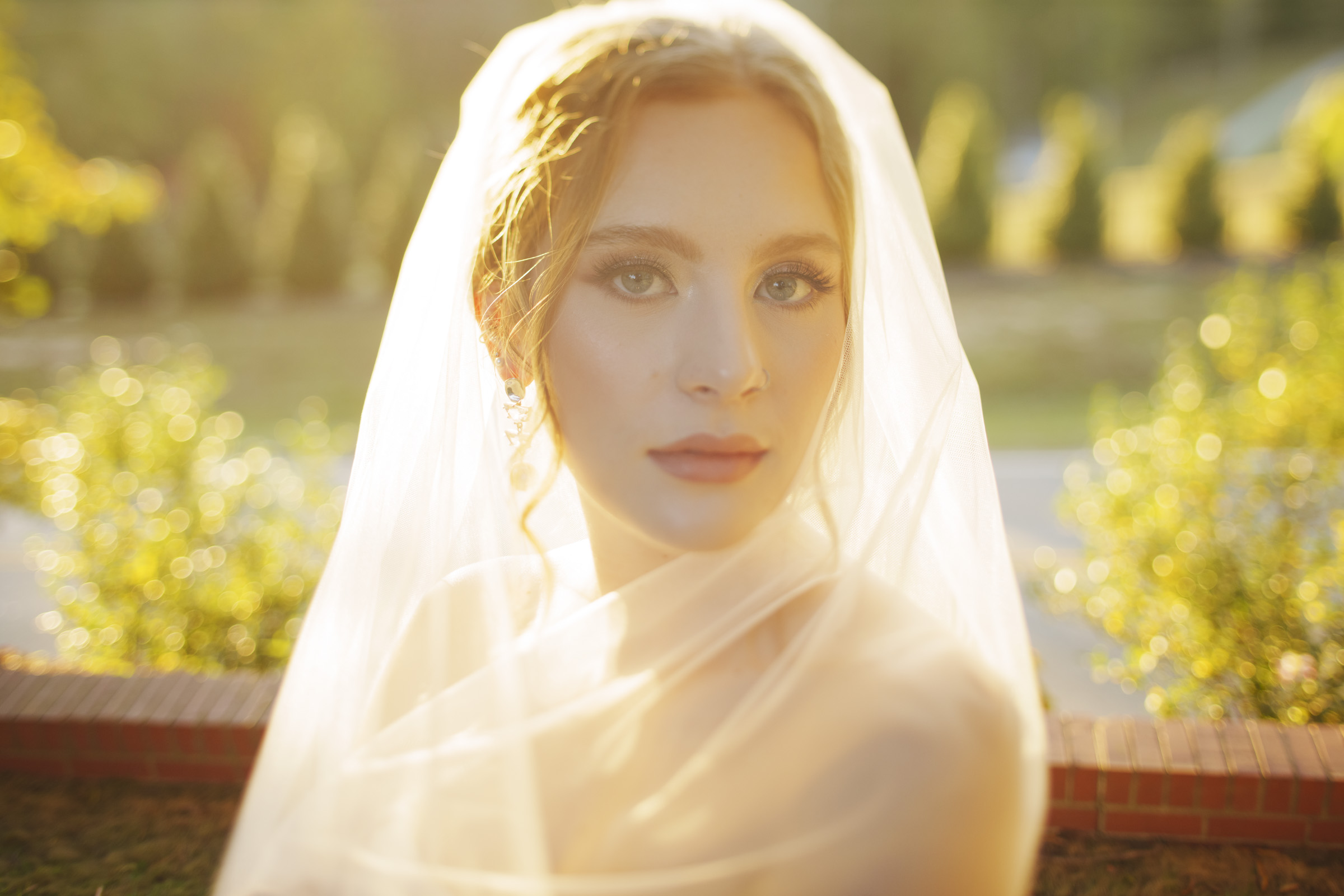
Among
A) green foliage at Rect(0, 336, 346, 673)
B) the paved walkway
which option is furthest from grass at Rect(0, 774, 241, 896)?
the paved walkway

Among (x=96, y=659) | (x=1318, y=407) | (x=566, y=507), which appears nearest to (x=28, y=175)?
(x=96, y=659)

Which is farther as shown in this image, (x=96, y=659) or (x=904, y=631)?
(x=96, y=659)

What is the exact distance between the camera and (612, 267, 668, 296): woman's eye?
4.34ft

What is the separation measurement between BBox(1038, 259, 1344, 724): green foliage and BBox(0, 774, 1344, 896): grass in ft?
2.19

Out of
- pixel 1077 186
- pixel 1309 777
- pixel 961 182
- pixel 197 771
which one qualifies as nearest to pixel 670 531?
pixel 1309 777

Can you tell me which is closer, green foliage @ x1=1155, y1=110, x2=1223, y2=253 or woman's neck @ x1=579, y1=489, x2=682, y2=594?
woman's neck @ x1=579, y1=489, x2=682, y2=594

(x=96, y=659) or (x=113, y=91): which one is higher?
(x=113, y=91)

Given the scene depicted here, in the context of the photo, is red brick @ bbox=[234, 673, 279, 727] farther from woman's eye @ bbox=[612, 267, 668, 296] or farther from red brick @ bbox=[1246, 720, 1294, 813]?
red brick @ bbox=[1246, 720, 1294, 813]

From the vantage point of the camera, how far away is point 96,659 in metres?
3.71

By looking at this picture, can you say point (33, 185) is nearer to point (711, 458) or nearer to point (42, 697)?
point (42, 697)

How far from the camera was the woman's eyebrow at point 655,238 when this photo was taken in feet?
4.20

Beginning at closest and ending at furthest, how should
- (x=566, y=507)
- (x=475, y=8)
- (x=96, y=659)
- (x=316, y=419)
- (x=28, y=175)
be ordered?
(x=566, y=507) < (x=96, y=659) < (x=316, y=419) < (x=28, y=175) < (x=475, y=8)

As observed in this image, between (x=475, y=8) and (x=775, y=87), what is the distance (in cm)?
3320

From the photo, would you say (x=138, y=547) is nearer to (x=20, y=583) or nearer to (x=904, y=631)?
(x=20, y=583)
